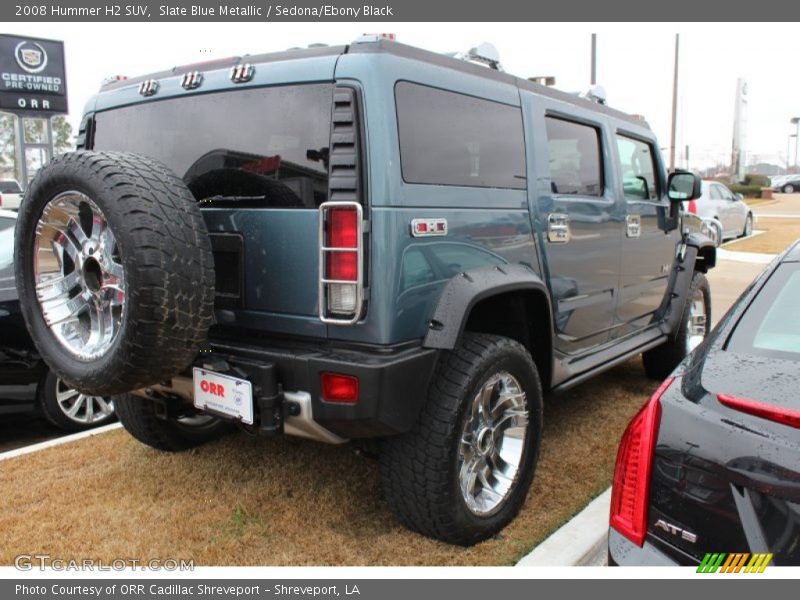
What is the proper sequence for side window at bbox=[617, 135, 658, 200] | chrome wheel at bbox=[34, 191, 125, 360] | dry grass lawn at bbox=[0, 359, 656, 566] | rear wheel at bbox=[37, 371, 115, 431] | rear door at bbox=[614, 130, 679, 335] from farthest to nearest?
1. side window at bbox=[617, 135, 658, 200]
2. rear door at bbox=[614, 130, 679, 335]
3. rear wheel at bbox=[37, 371, 115, 431]
4. dry grass lawn at bbox=[0, 359, 656, 566]
5. chrome wheel at bbox=[34, 191, 125, 360]

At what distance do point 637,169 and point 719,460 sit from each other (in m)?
3.59

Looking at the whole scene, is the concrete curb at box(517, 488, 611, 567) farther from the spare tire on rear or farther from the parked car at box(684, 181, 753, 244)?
the parked car at box(684, 181, 753, 244)

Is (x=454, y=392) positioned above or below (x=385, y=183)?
below

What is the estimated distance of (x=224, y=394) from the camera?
109 inches

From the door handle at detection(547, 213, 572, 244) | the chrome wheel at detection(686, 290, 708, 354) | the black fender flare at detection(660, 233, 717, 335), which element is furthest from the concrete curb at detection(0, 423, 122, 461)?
the chrome wheel at detection(686, 290, 708, 354)

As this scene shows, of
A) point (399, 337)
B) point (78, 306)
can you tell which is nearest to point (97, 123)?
point (78, 306)

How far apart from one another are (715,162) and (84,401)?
8227 centimetres

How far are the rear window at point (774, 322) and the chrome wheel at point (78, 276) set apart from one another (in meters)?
2.15

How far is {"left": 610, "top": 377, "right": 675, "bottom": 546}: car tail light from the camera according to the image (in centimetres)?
185

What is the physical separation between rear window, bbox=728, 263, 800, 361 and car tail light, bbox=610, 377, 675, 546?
291 millimetres

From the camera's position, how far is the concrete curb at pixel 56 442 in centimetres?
401

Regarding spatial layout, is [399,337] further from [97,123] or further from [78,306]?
[97,123]

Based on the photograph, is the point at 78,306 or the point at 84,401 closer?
the point at 78,306

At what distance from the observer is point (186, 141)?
122 inches
